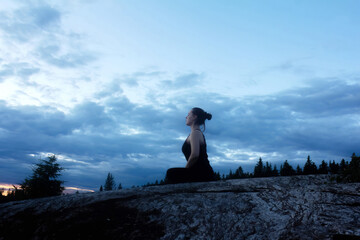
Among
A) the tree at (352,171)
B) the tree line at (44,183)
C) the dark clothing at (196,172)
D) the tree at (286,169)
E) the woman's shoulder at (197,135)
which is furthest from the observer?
the tree at (286,169)

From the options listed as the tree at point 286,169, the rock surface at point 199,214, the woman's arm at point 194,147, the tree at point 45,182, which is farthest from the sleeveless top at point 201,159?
the tree at point 286,169

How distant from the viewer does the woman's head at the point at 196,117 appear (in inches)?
352

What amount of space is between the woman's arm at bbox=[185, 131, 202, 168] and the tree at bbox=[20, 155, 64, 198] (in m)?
10.9

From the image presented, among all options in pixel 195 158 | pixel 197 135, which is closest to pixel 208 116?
pixel 197 135

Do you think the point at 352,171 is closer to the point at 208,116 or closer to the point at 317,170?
the point at 208,116

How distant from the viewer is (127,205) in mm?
4754

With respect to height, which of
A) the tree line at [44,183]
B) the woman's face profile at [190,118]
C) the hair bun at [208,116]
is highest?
the hair bun at [208,116]

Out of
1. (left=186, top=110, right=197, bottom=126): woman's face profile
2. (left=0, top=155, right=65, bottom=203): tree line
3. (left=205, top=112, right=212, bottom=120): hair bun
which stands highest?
(left=205, top=112, right=212, bottom=120): hair bun

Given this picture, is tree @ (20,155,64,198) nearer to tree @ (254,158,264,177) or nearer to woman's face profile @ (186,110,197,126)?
woman's face profile @ (186,110,197,126)

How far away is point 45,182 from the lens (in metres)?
15.2

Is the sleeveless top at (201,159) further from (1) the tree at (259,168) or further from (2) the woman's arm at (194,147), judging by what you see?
(1) the tree at (259,168)

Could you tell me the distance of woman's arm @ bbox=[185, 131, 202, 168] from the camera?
25.4 feet

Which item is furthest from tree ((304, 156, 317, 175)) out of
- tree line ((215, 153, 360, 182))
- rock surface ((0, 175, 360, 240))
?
rock surface ((0, 175, 360, 240))

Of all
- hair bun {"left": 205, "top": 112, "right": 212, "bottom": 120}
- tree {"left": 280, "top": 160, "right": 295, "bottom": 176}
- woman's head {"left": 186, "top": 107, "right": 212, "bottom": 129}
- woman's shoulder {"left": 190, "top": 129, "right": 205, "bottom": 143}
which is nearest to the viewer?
woman's shoulder {"left": 190, "top": 129, "right": 205, "bottom": 143}
